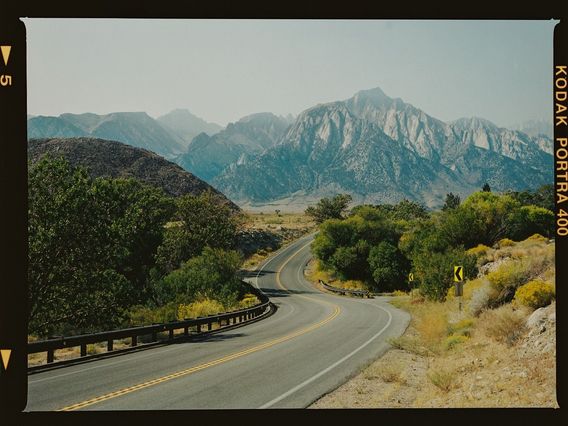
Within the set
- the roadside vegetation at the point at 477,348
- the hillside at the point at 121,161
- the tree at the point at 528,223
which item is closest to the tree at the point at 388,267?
the tree at the point at 528,223

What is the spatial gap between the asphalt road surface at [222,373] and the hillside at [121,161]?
11210cm

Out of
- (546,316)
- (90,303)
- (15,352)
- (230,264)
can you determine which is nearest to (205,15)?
(15,352)

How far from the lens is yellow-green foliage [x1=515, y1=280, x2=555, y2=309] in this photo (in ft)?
44.2

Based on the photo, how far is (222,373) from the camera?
13.4 metres

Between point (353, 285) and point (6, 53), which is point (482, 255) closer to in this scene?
point (6, 53)

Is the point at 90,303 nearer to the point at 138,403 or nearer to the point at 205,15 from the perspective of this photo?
the point at 138,403

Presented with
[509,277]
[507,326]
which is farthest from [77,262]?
[509,277]

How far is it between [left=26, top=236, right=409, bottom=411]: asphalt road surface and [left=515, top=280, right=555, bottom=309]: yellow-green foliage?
217 inches

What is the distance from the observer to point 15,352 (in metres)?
5.95

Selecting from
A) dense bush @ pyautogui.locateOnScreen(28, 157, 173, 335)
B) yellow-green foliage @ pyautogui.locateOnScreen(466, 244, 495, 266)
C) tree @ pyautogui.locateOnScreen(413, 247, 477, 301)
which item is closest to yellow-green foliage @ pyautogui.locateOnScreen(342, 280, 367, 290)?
yellow-green foliage @ pyautogui.locateOnScreen(466, 244, 495, 266)

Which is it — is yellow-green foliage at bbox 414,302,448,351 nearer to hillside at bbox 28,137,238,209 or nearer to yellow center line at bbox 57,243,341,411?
yellow center line at bbox 57,243,341,411

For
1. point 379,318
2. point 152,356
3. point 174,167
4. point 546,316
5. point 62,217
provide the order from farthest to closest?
point 174,167
point 379,318
point 62,217
point 152,356
point 546,316

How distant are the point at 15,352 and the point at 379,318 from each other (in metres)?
28.3

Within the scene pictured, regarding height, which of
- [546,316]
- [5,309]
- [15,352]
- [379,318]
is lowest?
[379,318]
